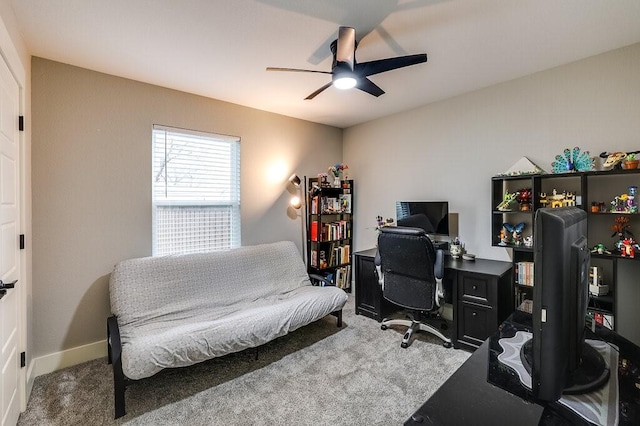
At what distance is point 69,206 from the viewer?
2.45m

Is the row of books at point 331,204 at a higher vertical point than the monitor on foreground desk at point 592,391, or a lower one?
→ higher

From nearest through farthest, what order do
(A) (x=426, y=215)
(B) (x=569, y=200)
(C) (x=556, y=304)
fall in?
(C) (x=556, y=304)
(B) (x=569, y=200)
(A) (x=426, y=215)

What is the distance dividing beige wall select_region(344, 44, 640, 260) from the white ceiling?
0.60ft

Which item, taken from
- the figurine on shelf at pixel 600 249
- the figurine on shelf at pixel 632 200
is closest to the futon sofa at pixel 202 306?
the figurine on shelf at pixel 600 249

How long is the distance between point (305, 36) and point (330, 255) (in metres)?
2.66

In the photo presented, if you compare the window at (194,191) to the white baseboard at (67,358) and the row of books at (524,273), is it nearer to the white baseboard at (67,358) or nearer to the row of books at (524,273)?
the white baseboard at (67,358)

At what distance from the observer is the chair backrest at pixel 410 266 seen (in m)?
2.54

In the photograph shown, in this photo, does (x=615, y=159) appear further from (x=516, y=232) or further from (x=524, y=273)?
(x=524, y=273)

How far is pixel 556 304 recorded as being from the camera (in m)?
0.69

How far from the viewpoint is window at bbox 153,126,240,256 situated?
293 cm

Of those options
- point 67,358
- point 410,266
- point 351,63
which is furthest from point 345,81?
point 67,358

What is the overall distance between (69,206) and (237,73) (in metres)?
1.80

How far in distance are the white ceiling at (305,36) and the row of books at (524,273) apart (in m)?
1.73

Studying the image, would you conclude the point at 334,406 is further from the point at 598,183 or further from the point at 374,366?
the point at 598,183
